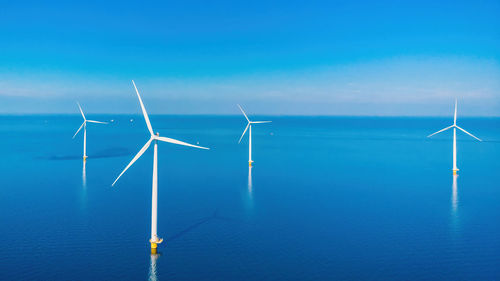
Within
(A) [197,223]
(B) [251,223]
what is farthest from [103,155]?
(B) [251,223]

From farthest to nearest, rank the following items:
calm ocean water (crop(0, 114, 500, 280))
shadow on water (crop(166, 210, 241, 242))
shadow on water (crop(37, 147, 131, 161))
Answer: shadow on water (crop(37, 147, 131, 161))
shadow on water (crop(166, 210, 241, 242))
calm ocean water (crop(0, 114, 500, 280))

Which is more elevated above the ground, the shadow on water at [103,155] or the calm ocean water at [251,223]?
the shadow on water at [103,155]

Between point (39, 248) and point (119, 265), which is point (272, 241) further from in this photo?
point (39, 248)

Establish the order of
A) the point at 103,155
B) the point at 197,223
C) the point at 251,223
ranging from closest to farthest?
1. the point at 197,223
2. the point at 251,223
3. the point at 103,155

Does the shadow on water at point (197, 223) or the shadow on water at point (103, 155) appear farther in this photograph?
the shadow on water at point (103, 155)

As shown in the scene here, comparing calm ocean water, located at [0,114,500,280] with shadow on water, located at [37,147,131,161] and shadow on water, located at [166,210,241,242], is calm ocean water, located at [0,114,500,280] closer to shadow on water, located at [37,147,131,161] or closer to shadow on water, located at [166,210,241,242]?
shadow on water, located at [166,210,241,242]

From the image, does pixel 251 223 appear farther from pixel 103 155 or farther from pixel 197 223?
pixel 103 155

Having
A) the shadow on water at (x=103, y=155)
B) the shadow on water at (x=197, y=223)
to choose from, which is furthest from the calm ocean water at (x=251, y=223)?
the shadow on water at (x=103, y=155)

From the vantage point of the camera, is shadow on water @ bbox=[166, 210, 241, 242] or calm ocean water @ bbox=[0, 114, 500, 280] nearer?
calm ocean water @ bbox=[0, 114, 500, 280]

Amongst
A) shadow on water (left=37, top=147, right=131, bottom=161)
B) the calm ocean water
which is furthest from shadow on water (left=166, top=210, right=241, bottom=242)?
shadow on water (left=37, top=147, right=131, bottom=161)

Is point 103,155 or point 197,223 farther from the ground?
point 103,155

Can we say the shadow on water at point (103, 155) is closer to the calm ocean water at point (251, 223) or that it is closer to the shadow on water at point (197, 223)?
the calm ocean water at point (251, 223)

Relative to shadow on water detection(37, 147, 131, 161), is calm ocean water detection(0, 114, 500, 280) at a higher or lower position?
lower
